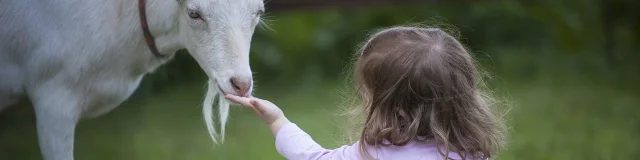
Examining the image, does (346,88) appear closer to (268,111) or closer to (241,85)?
(241,85)

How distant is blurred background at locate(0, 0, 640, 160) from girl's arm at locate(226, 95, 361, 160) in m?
1.48

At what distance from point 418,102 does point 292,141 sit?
0.33m

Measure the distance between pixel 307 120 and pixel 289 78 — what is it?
1194 mm

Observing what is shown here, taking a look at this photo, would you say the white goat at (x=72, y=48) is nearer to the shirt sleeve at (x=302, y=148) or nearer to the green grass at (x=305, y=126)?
the shirt sleeve at (x=302, y=148)

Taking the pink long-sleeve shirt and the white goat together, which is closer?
the pink long-sleeve shirt

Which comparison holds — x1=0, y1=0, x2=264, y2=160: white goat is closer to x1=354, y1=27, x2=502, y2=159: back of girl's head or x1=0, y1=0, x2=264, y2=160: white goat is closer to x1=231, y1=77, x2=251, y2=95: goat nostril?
x1=231, y1=77, x2=251, y2=95: goat nostril

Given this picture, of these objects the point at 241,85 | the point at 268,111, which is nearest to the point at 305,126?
the point at 241,85

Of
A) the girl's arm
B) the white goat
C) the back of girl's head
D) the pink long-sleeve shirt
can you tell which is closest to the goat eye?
the white goat

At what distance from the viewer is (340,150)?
7.68ft

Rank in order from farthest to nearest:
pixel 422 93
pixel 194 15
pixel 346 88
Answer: pixel 346 88, pixel 194 15, pixel 422 93

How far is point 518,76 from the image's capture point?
23.0ft

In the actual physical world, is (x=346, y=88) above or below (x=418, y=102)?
below

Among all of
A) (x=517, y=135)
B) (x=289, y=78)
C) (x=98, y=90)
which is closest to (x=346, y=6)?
(x=289, y=78)

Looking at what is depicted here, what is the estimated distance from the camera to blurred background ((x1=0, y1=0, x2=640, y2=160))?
5230mm
